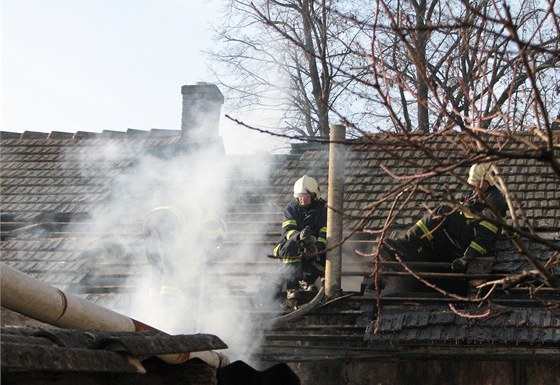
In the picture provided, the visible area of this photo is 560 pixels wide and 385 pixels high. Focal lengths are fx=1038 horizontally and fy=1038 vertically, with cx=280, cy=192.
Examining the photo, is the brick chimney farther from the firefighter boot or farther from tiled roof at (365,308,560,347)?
tiled roof at (365,308,560,347)

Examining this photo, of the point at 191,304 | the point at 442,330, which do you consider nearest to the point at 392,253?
the point at 442,330

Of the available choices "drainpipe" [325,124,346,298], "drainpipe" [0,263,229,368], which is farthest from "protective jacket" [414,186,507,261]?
"drainpipe" [0,263,229,368]

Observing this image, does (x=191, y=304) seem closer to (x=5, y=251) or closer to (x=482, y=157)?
(x=5, y=251)

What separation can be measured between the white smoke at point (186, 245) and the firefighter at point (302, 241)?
0.36 meters

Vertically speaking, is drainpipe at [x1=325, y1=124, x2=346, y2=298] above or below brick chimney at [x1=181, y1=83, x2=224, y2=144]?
below

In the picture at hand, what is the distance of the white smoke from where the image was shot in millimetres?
12109

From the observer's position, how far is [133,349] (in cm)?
557

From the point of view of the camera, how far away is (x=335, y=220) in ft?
41.6

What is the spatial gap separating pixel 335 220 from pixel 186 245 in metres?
1.84

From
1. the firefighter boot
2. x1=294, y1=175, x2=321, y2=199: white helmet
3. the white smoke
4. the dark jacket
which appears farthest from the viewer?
x1=294, y1=175, x2=321, y2=199: white helmet

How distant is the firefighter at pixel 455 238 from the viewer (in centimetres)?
1230

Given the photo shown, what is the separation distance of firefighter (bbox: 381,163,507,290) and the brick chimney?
253 inches

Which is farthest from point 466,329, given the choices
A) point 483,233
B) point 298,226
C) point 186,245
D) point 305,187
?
point 186,245

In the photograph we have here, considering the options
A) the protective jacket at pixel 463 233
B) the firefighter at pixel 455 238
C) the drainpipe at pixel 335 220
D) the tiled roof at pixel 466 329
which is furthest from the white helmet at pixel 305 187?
the tiled roof at pixel 466 329
